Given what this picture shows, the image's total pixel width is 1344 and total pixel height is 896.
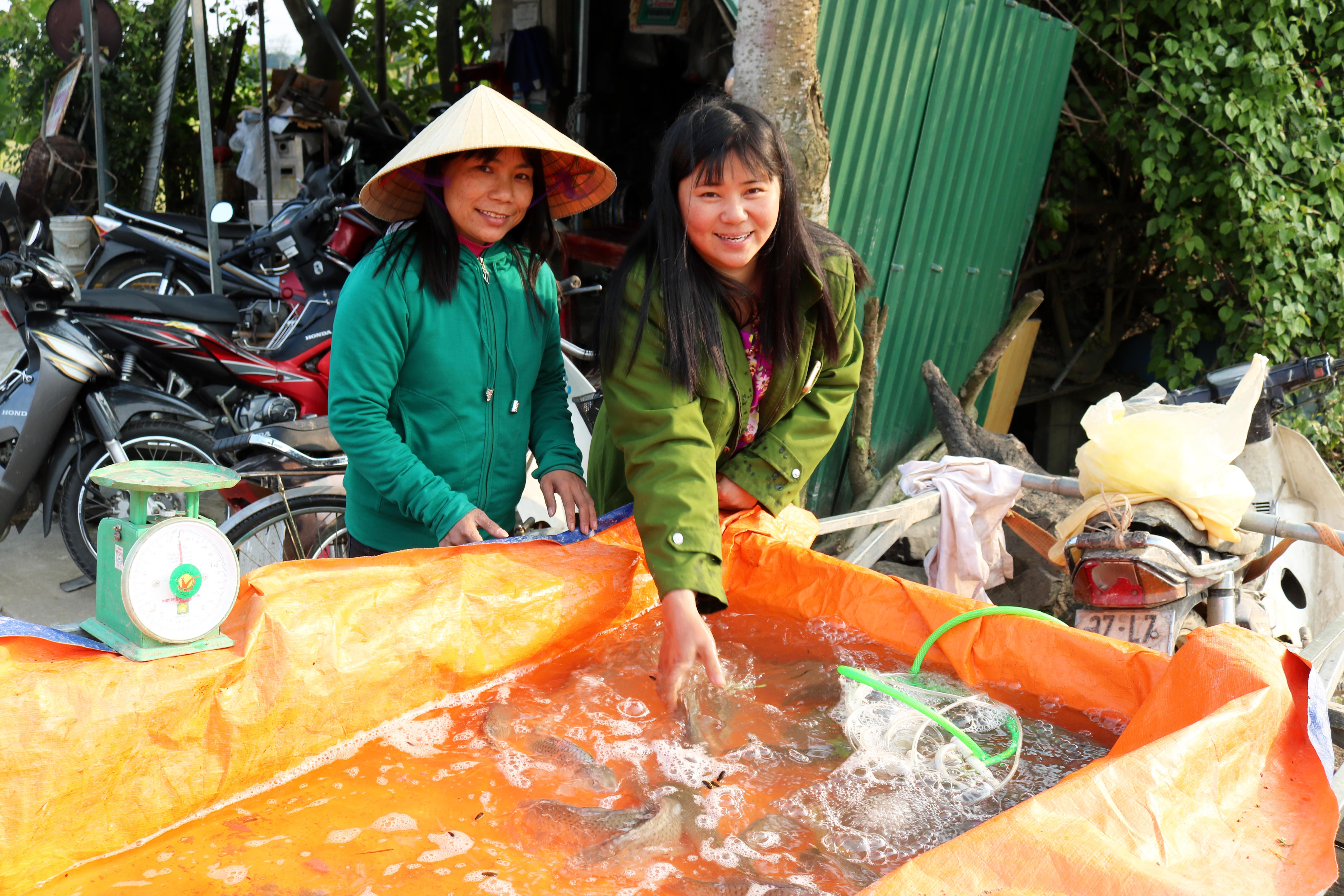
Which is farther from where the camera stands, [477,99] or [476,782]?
[477,99]

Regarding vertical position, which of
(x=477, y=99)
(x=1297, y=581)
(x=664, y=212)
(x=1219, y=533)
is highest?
(x=477, y=99)

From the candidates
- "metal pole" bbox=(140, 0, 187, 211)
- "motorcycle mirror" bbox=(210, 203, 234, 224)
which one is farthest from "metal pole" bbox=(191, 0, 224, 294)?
"metal pole" bbox=(140, 0, 187, 211)

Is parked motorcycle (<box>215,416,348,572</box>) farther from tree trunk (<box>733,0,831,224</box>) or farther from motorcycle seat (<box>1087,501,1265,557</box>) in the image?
motorcycle seat (<box>1087,501,1265,557</box>)

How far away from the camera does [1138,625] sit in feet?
7.54

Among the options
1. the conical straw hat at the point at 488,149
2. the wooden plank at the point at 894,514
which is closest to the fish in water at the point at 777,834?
the wooden plank at the point at 894,514

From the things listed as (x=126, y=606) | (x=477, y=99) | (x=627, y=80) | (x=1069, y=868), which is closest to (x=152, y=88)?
(x=627, y=80)

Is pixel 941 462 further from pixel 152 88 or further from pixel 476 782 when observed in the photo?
pixel 152 88

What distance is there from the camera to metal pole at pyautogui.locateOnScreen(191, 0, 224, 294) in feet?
13.7

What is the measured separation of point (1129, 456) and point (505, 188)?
1563 millimetres

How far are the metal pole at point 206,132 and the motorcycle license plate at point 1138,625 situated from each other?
377 cm

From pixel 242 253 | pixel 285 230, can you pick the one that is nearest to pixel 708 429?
pixel 285 230

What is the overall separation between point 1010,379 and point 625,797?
15.5ft

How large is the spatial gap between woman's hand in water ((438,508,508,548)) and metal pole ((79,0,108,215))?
603 cm

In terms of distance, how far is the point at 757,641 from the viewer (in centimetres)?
225
